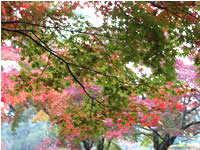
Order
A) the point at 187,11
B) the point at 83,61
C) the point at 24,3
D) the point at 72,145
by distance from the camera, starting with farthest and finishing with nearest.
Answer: the point at 72,145, the point at 83,61, the point at 24,3, the point at 187,11

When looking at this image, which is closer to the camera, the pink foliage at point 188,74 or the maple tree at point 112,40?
the maple tree at point 112,40

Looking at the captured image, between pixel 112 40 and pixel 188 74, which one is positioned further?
pixel 188 74

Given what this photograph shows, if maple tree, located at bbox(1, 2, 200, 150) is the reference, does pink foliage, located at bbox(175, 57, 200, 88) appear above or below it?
above

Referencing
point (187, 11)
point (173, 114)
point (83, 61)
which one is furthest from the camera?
point (173, 114)

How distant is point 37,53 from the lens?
292cm

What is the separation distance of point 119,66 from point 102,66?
0.82ft

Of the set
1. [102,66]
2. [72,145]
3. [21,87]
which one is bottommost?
[72,145]

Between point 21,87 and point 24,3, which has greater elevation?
point 24,3

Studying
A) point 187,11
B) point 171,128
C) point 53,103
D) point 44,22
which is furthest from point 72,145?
point 187,11

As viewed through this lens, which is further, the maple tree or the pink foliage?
the pink foliage

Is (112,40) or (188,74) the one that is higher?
(188,74)

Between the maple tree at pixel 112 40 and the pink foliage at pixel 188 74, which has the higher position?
the pink foliage at pixel 188 74

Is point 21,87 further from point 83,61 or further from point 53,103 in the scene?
point 53,103

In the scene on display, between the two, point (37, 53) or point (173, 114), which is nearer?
point (37, 53)
